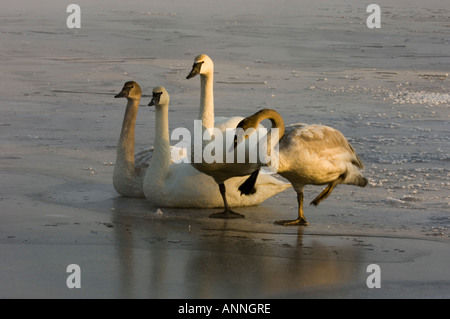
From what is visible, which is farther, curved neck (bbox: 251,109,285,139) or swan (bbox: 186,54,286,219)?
swan (bbox: 186,54,286,219)

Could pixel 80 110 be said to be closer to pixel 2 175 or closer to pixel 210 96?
pixel 2 175

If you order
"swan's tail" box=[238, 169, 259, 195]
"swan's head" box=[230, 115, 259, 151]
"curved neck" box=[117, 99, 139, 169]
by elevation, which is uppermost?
"swan's head" box=[230, 115, 259, 151]

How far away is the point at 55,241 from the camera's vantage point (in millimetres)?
6957

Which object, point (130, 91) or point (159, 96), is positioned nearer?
point (159, 96)

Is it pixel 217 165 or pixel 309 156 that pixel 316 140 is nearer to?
pixel 309 156

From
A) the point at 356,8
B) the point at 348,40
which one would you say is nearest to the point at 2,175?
the point at 348,40

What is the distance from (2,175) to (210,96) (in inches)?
92.9

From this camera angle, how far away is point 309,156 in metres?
7.70

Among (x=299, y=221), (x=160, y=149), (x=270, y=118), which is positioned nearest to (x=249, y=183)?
(x=299, y=221)

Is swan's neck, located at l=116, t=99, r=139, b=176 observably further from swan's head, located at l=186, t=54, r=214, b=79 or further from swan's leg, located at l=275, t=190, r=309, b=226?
swan's leg, located at l=275, t=190, r=309, b=226

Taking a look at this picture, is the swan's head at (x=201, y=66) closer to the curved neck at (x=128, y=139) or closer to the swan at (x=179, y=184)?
the swan at (x=179, y=184)

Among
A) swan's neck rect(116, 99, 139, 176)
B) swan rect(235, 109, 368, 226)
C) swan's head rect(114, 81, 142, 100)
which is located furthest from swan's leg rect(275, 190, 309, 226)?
swan's head rect(114, 81, 142, 100)

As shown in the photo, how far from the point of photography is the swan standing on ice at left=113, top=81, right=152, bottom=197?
8.74 metres

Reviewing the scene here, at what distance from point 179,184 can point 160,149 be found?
42 cm
